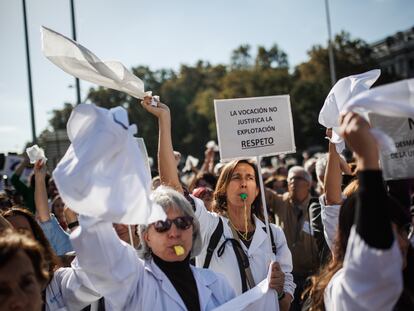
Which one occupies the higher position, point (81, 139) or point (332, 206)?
point (81, 139)

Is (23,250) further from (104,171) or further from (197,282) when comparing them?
(197,282)

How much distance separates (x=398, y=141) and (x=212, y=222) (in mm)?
1547

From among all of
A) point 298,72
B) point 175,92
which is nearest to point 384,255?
point 298,72

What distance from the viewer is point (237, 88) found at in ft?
166

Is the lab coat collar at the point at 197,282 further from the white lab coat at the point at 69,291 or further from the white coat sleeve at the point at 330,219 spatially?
the white coat sleeve at the point at 330,219

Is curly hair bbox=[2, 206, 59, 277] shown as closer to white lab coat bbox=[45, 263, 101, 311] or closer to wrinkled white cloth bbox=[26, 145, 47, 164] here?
white lab coat bbox=[45, 263, 101, 311]

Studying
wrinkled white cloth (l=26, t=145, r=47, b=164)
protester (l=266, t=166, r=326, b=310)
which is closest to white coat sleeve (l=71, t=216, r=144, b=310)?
protester (l=266, t=166, r=326, b=310)

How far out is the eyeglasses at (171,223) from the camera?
2557 millimetres

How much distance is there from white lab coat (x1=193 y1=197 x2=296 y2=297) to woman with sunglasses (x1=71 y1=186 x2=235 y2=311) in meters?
0.69

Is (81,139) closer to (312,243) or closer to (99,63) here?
(99,63)

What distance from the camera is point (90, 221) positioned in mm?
2115

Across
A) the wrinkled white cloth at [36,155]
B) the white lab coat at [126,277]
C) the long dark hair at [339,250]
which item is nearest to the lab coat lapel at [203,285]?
the white lab coat at [126,277]

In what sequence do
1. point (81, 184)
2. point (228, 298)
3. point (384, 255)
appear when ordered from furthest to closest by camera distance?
1. point (228, 298)
2. point (81, 184)
3. point (384, 255)

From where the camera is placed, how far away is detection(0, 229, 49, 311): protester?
1.96 m
